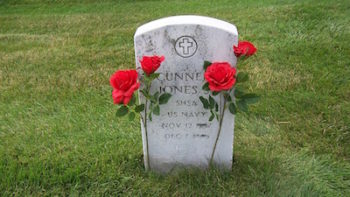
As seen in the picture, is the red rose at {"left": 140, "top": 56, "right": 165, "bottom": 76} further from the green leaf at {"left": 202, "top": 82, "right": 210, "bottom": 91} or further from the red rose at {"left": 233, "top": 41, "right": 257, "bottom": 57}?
the red rose at {"left": 233, "top": 41, "right": 257, "bottom": 57}

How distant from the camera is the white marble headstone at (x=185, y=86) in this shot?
1.98 meters

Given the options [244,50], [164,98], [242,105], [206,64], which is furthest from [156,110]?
[244,50]

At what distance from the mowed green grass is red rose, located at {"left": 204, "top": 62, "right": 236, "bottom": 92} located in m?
0.69

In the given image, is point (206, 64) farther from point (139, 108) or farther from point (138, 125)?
point (138, 125)

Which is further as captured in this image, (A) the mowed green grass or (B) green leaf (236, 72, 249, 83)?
(A) the mowed green grass

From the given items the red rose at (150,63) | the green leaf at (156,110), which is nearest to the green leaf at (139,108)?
the green leaf at (156,110)

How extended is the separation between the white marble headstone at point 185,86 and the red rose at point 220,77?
0.57 ft

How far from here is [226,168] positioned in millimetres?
2367

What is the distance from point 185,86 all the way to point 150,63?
0.33m

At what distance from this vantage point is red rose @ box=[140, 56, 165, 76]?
6.18 ft

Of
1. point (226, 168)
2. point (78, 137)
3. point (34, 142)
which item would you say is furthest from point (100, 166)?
point (226, 168)

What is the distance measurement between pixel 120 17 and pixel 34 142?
14.9 ft


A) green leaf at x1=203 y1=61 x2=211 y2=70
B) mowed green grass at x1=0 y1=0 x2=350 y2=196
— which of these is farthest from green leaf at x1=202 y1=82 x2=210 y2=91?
mowed green grass at x1=0 y1=0 x2=350 y2=196

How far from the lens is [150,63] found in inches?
74.1
